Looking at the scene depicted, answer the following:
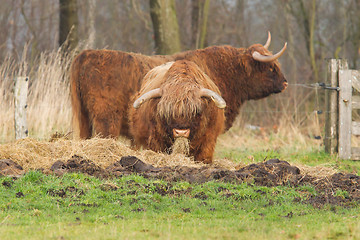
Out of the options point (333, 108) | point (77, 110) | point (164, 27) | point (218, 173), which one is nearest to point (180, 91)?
point (218, 173)

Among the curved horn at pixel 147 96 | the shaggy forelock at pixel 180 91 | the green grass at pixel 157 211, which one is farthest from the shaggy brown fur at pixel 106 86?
the green grass at pixel 157 211

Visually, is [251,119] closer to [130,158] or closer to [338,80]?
[338,80]

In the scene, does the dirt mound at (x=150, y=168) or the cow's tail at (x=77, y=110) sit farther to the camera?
the cow's tail at (x=77, y=110)

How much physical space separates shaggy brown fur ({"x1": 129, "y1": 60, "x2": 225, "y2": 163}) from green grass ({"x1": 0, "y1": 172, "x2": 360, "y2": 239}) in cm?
137

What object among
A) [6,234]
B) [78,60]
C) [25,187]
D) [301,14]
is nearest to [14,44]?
[301,14]

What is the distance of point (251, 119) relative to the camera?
17141mm

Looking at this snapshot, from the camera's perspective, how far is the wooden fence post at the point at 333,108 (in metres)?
10.9

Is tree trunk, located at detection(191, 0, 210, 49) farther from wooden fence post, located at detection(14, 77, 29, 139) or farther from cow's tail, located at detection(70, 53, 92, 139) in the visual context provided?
cow's tail, located at detection(70, 53, 92, 139)

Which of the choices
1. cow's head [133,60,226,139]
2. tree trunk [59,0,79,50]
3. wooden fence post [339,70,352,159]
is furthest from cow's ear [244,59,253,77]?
tree trunk [59,0,79,50]

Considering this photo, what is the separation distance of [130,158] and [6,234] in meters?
2.92

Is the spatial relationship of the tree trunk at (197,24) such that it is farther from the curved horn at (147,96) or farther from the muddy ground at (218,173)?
the muddy ground at (218,173)

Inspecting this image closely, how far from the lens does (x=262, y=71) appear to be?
11.4 meters

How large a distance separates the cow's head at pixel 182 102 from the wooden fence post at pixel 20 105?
13.8 feet

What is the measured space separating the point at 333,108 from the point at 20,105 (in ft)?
20.9
